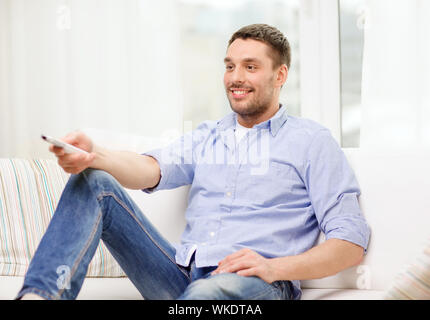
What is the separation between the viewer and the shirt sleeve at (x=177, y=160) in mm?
1435

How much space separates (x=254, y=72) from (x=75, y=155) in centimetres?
63

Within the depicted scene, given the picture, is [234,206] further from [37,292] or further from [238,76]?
[37,292]

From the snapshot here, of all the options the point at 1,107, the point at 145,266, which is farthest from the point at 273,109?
the point at 1,107

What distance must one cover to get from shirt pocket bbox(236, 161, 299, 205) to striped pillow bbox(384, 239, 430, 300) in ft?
1.57

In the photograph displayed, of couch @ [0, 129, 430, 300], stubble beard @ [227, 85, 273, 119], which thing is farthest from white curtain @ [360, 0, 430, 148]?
stubble beard @ [227, 85, 273, 119]

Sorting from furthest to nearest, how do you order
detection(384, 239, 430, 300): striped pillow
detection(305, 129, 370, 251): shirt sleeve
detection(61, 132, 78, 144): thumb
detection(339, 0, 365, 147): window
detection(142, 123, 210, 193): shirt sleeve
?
detection(339, 0, 365, 147): window
detection(142, 123, 210, 193): shirt sleeve
detection(305, 129, 370, 251): shirt sleeve
detection(61, 132, 78, 144): thumb
detection(384, 239, 430, 300): striped pillow

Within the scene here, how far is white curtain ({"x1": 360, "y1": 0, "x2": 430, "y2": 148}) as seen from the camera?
2.08 meters

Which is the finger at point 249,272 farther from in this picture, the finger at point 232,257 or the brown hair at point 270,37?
the brown hair at point 270,37

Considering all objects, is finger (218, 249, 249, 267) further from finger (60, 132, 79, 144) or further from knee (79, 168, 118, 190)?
finger (60, 132, 79, 144)

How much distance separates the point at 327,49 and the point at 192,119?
2.32ft

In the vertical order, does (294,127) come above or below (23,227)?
above

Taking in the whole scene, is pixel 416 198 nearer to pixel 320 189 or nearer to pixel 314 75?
pixel 320 189

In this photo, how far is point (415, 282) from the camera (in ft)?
2.95
